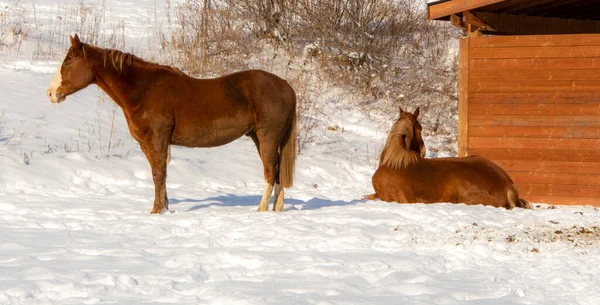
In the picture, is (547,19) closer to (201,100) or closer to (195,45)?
(201,100)

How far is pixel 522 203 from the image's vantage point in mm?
9180

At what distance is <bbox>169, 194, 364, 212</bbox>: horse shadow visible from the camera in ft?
29.6

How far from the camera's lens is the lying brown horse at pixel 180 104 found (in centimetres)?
819

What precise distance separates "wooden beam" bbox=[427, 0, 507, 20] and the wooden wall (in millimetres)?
459

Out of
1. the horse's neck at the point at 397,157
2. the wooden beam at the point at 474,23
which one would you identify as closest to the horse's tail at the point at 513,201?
the horse's neck at the point at 397,157

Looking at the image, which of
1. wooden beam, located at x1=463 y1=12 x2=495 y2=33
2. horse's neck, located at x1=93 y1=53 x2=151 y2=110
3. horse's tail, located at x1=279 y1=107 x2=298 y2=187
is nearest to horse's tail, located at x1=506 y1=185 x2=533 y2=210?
horse's tail, located at x1=279 y1=107 x2=298 y2=187

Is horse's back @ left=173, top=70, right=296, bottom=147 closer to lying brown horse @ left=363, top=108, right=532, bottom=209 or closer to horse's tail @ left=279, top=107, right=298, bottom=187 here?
horse's tail @ left=279, top=107, right=298, bottom=187

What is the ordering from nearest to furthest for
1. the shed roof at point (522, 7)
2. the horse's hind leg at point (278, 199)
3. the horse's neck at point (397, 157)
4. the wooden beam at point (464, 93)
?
the horse's hind leg at point (278, 199) → the horse's neck at point (397, 157) → the shed roof at point (522, 7) → the wooden beam at point (464, 93)

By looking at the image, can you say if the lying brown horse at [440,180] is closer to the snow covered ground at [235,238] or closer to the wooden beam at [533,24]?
the snow covered ground at [235,238]

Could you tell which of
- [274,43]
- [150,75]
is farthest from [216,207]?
[274,43]

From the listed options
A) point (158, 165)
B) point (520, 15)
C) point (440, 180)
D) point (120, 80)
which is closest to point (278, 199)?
point (158, 165)

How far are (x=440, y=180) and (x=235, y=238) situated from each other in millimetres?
3275

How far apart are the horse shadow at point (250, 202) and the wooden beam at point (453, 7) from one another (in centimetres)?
313

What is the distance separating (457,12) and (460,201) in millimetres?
3126
